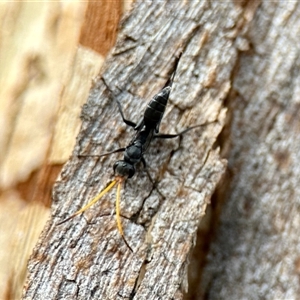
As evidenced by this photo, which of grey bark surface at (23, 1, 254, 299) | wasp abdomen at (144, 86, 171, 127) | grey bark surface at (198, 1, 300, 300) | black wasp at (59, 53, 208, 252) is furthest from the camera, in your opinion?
grey bark surface at (198, 1, 300, 300)

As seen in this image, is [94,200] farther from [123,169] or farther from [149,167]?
[149,167]

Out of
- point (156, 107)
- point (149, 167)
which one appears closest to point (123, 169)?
point (149, 167)

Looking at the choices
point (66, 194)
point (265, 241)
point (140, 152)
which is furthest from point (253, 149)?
point (66, 194)

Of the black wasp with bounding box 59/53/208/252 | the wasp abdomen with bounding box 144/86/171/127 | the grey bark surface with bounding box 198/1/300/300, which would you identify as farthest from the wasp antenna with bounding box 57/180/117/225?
the grey bark surface with bounding box 198/1/300/300

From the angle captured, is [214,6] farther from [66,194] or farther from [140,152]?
[66,194]

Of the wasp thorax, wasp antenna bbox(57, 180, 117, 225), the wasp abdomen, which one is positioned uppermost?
the wasp abdomen

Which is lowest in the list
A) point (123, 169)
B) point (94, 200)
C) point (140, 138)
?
point (94, 200)

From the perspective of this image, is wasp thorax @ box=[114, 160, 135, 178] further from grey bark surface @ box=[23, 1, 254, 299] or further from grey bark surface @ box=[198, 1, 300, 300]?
grey bark surface @ box=[198, 1, 300, 300]
